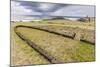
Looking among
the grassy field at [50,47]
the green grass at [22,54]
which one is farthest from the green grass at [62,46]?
the green grass at [22,54]

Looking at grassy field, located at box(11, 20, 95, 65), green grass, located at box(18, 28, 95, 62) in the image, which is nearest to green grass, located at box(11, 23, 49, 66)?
grassy field, located at box(11, 20, 95, 65)

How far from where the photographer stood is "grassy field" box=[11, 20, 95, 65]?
7.71ft

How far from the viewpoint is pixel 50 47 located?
2.50 metres

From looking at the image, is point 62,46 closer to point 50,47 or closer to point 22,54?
point 50,47

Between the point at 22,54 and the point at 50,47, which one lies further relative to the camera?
the point at 50,47

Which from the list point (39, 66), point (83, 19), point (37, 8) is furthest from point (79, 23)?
point (39, 66)

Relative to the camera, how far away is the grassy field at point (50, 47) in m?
2.35

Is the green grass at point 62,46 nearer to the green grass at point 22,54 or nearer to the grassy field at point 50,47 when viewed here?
the grassy field at point 50,47

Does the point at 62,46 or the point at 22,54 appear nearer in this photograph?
the point at 22,54

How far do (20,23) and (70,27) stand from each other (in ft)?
2.17

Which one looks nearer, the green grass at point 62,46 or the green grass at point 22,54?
the green grass at point 22,54

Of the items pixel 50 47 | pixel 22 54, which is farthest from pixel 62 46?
pixel 22 54

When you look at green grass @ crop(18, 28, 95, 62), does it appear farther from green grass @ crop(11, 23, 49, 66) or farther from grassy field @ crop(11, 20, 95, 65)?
green grass @ crop(11, 23, 49, 66)
